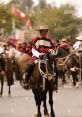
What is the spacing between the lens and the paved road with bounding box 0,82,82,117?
17.0 m

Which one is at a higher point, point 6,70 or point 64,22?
point 6,70

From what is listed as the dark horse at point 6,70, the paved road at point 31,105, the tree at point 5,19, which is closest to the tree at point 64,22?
the tree at point 5,19

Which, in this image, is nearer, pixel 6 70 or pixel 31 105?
pixel 31 105

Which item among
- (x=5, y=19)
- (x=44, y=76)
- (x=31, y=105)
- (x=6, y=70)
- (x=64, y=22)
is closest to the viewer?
(x=44, y=76)

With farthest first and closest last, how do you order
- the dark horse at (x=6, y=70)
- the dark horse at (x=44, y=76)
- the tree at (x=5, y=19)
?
→ the tree at (x=5, y=19) < the dark horse at (x=6, y=70) < the dark horse at (x=44, y=76)

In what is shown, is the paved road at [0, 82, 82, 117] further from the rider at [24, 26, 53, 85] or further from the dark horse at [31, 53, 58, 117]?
the rider at [24, 26, 53, 85]

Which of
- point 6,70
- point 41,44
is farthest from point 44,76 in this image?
point 6,70

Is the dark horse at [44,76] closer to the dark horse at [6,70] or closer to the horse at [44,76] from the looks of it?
the horse at [44,76]

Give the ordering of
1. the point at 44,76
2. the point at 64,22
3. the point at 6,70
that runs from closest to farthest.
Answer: the point at 44,76, the point at 6,70, the point at 64,22

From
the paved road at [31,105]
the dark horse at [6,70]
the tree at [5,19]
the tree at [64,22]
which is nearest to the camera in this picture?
the paved road at [31,105]

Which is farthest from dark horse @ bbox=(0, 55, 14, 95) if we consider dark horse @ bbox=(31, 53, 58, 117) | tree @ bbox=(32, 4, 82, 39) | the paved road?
tree @ bbox=(32, 4, 82, 39)

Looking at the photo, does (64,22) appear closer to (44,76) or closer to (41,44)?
(41,44)

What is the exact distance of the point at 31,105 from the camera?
63.7ft

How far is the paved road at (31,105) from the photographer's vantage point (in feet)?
55.6
